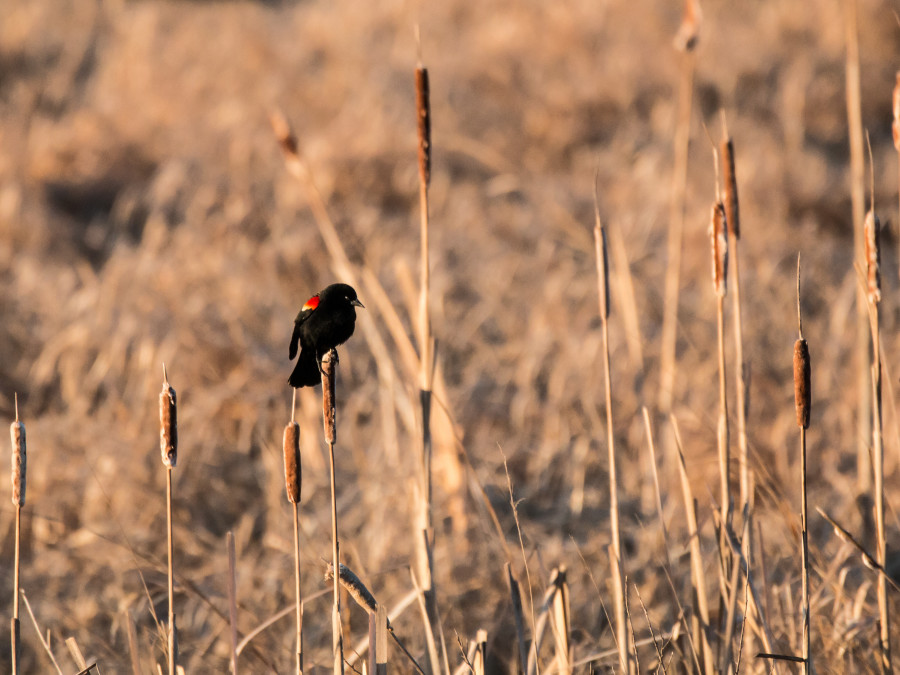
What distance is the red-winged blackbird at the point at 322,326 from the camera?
2.35 ft

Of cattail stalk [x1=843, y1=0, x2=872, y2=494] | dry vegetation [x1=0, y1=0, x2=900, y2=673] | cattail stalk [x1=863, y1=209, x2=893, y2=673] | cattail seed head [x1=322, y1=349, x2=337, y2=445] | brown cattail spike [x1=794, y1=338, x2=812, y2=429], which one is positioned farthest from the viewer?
dry vegetation [x1=0, y1=0, x2=900, y2=673]

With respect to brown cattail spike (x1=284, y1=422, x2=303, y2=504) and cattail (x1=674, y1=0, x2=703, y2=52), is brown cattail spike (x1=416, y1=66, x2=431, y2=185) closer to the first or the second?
brown cattail spike (x1=284, y1=422, x2=303, y2=504)

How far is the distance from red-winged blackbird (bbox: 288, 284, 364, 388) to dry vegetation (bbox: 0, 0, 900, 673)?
0.29 metres

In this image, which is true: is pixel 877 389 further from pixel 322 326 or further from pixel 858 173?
pixel 322 326

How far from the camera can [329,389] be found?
2.35 ft

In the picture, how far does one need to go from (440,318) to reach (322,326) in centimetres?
244

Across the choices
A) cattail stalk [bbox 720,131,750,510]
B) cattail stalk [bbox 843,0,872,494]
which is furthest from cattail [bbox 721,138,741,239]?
cattail stalk [bbox 843,0,872,494]

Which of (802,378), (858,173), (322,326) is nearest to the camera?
(322,326)

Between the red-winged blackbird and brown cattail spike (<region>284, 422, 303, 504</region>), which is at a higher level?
the red-winged blackbird

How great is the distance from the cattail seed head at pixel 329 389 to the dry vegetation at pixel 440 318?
0.26 m

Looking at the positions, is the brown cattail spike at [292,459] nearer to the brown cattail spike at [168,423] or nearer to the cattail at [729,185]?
the brown cattail spike at [168,423]

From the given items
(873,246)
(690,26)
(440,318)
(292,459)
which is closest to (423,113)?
(292,459)

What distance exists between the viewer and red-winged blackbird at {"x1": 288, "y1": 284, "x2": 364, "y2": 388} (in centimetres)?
72

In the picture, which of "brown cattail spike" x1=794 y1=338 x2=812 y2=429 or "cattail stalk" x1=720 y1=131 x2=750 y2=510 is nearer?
"brown cattail spike" x1=794 y1=338 x2=812 y2=429
